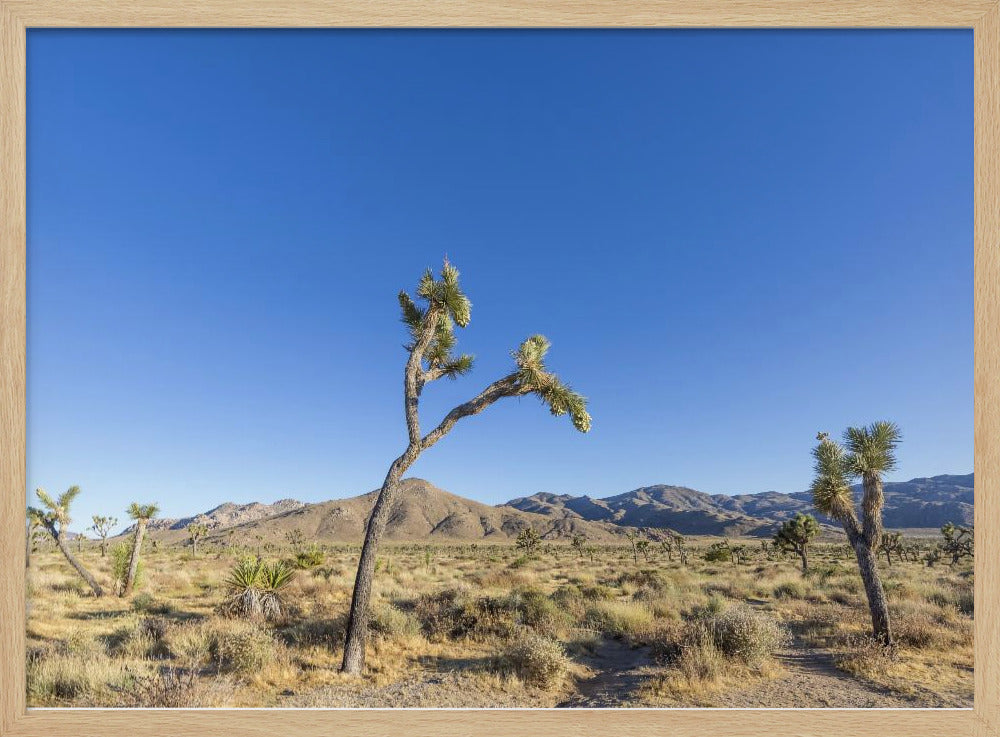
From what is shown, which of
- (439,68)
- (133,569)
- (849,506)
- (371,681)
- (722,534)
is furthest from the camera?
(722,534)

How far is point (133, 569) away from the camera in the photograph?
10.4 m

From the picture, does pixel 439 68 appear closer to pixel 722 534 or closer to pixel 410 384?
pixel 410 384

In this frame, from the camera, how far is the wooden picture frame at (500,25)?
312cm

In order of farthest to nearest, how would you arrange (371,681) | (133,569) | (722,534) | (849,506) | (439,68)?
1. (722,534)
2. (133,569)
3. (849,506)
4. (439,68)
5. (371,681)

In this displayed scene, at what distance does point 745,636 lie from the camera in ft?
15.6

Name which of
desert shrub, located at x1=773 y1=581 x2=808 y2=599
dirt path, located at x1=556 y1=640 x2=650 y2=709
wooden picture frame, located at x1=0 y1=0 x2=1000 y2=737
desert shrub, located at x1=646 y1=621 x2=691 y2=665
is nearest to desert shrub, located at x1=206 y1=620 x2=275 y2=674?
wooden picture frame, located at x1=0 y1=0 x2=1000 y2=737

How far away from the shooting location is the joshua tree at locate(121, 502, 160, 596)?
10320mm

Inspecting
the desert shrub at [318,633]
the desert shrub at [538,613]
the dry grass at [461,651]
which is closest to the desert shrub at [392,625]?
the dry grass at [461,651]

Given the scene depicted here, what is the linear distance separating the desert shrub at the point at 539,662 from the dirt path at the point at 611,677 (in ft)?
0.75

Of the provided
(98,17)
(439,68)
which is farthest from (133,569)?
(439,68)

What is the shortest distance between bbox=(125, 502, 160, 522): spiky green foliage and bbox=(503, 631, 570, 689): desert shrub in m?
10.5

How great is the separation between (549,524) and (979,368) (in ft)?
226

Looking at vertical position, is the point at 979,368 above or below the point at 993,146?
below

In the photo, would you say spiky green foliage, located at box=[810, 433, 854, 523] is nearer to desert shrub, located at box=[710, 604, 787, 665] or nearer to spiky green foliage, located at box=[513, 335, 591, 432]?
desert shrub, located at box=[710, 604, 787, 665]
